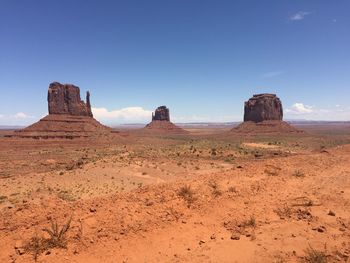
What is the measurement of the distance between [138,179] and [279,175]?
1537cm

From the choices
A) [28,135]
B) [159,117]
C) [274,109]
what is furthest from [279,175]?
[159,117]

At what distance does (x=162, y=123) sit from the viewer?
6043 inches

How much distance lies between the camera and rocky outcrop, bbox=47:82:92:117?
82713 mm

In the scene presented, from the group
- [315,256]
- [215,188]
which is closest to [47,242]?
[215,188]

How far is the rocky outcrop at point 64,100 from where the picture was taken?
271 feet

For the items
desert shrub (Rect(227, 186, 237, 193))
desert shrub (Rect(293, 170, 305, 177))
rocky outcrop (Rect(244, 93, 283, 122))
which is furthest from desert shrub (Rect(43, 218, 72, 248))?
rocky outcrop (Rect(244, 93, 283, 122))

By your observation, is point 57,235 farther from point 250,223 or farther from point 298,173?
point 298,173

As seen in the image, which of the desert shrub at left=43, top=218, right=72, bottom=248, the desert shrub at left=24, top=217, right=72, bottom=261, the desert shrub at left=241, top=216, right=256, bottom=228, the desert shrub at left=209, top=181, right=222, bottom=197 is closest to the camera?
the desert shrub at left=24, top=217, right=72, bottom=261

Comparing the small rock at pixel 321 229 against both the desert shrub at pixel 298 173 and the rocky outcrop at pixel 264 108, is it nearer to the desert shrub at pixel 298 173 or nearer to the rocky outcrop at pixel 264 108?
the desert shrub at pixel 298 173

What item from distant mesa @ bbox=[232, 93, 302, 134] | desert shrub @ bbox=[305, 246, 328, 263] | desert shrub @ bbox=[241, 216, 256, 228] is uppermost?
distant mesa @ bbox=[232, 93, 302, 134]

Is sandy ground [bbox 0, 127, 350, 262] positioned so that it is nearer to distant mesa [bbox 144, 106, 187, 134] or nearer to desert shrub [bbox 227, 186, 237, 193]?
desert shrub [bbox 227, 186, 237, 193]

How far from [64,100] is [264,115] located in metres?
72.3

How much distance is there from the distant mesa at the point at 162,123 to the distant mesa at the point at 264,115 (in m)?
40.7

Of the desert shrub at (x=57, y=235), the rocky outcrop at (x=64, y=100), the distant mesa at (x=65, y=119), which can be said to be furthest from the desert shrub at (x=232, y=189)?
the rocky outcrop at (x=64, y=100)
